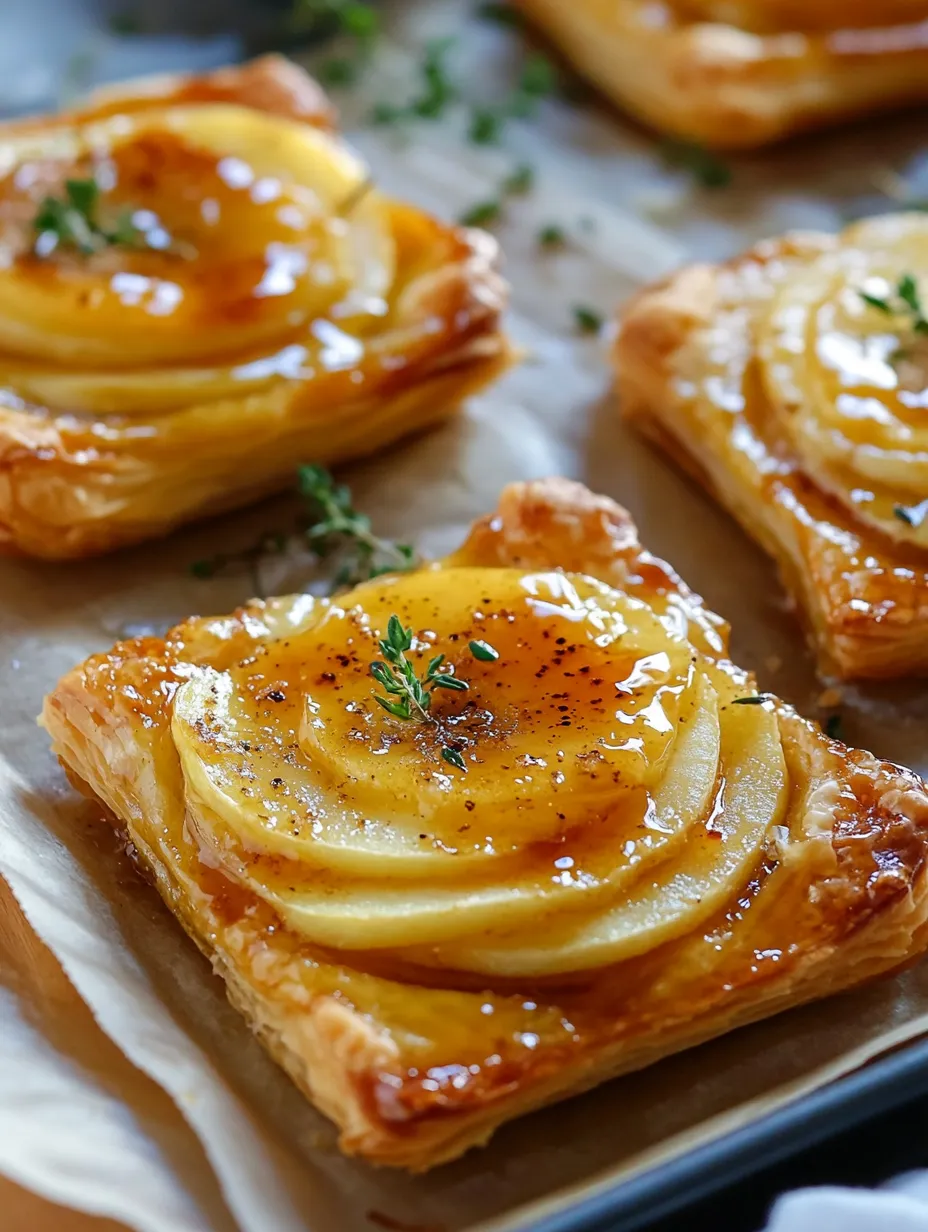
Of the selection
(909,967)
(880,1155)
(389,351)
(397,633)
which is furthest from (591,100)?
(880,1155)

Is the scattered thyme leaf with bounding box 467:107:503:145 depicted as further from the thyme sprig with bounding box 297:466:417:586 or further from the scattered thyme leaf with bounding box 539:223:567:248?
the thyme sprig with bounding box 297:466:417:586

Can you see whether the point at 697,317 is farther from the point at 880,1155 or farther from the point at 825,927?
the point at 880,1155

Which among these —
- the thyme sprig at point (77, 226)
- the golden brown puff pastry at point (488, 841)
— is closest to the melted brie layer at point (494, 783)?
the golden brown puff pastry at point (488, 841)

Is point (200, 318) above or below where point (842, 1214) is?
above

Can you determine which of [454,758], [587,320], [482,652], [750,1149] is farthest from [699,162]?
[750,1149]

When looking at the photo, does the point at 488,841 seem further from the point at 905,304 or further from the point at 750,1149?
the point at 905,304

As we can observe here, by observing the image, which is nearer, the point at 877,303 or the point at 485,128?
the point at 877,303

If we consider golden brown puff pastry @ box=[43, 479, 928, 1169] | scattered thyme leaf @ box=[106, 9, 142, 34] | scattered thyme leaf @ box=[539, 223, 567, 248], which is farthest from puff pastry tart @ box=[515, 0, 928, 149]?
golden brown puff pastry @ box=[43, 479, 928, 1169]
